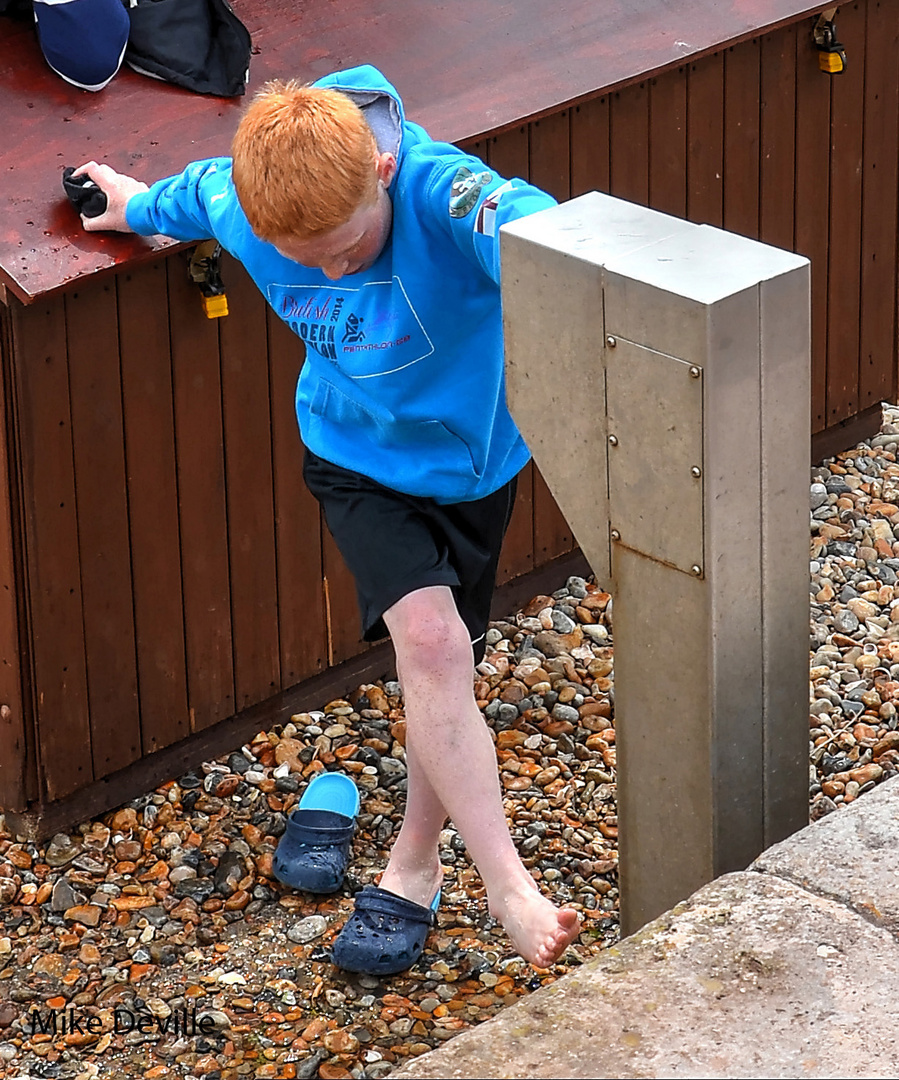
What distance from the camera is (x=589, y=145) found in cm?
484

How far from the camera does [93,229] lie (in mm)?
3748

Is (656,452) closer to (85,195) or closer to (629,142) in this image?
(85,195)

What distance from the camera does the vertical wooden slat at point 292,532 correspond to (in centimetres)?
432

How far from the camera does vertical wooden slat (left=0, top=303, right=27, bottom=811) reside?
380 centimetres

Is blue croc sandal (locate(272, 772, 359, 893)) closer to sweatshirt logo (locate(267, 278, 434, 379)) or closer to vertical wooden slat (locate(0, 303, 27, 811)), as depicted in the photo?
vertical wooden slat (locate(0, 303, 27, 811))

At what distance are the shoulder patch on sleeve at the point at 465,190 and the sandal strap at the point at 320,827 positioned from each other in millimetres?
1666

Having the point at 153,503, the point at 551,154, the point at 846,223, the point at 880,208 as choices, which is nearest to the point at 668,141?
the point at 551,154

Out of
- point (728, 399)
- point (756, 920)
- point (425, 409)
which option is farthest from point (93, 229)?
point (756, 920)

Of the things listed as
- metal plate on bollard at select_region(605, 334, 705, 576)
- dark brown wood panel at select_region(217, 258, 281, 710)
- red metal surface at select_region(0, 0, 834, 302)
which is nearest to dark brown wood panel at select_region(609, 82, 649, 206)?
red metal surface at select_region(0, 0, 834, 302)

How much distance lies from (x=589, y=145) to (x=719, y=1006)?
2946 mm

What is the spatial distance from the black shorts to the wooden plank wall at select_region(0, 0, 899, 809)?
0.79 m

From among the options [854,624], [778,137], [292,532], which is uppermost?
[778,137]

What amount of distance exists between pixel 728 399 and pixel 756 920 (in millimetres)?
778

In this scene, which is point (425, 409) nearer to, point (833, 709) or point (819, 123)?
point (833, 709)
